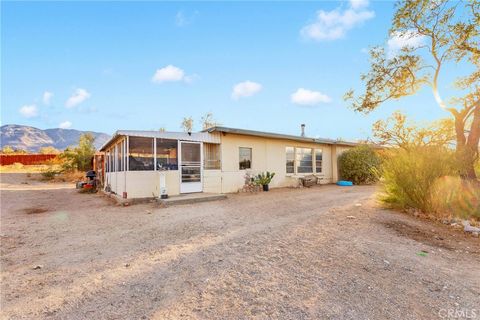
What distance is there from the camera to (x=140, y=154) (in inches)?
335

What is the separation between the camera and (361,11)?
830 centimetres

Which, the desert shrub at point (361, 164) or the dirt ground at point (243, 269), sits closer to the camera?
the dirt ground at point (243, 269)

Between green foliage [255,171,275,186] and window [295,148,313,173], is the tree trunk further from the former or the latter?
window [295,148,313,173]

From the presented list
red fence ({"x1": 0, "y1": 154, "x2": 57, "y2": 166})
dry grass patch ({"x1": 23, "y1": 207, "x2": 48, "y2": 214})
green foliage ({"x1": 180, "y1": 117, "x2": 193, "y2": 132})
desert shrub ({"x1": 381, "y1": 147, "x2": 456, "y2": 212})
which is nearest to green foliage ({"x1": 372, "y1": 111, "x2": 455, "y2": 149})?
desert shrub ({"x1": 381, "y1": 147, "x2": 456, "y2": 212})

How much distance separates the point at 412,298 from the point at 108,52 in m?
13.0

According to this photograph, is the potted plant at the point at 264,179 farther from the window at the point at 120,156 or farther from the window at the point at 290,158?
the window at the point at 120,156

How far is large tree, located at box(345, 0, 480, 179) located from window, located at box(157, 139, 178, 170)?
7.89 meters

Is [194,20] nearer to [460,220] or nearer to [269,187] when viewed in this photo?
[269,187]

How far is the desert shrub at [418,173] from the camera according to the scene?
5.62 meters

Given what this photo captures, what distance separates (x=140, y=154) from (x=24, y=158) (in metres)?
30.3

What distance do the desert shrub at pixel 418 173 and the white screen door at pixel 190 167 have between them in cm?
673

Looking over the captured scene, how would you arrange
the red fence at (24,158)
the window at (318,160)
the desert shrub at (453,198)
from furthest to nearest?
the red fence at (24,158), the window at (318,160), the desert shrub at (453,198)

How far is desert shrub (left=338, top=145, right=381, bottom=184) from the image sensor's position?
46.5 feet

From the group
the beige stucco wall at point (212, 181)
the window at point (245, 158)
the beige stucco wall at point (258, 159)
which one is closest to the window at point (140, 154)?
the beige stucco wall at point (212, 181)
